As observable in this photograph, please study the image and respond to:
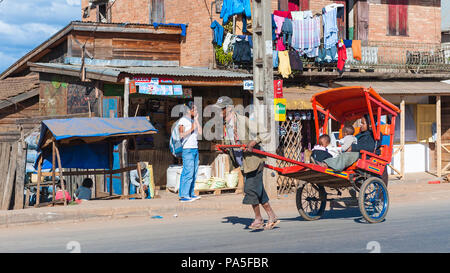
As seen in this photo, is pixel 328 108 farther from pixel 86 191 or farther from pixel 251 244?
pixel 86 191

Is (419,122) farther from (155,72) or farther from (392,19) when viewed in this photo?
(155,72)

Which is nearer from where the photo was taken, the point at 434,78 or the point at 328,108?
the point at 328,108

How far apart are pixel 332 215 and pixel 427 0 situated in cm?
1399

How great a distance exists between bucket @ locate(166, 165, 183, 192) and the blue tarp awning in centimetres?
225

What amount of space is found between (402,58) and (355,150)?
479 inches

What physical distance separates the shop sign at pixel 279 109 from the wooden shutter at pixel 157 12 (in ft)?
30.4

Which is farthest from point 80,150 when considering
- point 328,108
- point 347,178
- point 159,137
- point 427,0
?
point 427,0

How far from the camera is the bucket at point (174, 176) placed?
51.2ft

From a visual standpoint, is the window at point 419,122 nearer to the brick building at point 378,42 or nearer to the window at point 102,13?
the brick building at point 378,42

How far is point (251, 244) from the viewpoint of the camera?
811 centimetres

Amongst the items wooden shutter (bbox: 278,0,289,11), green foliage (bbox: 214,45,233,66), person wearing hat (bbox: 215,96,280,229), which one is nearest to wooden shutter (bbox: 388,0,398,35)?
wooden shutter (bbox: 278,0,289,11)

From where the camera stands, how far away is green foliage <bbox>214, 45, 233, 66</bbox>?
18.7 metres

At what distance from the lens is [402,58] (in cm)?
2128

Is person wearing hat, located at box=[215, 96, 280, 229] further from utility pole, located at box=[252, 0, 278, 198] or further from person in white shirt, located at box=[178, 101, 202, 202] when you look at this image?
utility pole, located at box=[252, 0, 278, 198]
